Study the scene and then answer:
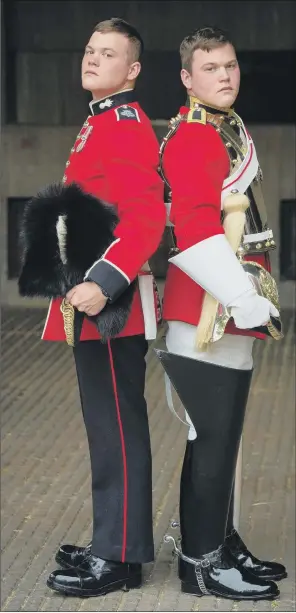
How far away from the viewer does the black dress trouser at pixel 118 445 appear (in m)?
4.16

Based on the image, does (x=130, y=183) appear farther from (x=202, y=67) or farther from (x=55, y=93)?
(x=55, y=93)

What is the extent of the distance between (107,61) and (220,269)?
755mm

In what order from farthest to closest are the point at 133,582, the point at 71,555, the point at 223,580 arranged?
the point at 71,555, the point at 133,582, the point at 223,580

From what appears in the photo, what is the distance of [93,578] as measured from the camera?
4.22 m

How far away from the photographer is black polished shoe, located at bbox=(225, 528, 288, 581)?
14.4 feet

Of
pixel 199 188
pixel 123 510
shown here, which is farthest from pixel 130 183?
pixel 123 510

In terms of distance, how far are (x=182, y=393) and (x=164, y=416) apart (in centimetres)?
327

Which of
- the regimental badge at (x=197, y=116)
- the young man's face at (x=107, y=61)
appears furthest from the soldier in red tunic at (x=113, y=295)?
the regimental badge at (x=197, y=116)

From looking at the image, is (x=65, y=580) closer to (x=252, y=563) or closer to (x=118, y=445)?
(x=118, y=445)

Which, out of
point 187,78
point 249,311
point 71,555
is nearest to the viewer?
point 249,311

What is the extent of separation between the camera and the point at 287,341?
9898 millimetres

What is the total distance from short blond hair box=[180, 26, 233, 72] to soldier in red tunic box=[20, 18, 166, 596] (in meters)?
0.16

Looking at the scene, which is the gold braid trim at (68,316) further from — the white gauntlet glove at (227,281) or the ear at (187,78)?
the ear at (187,78)

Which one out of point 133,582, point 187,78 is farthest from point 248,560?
point 187,78
